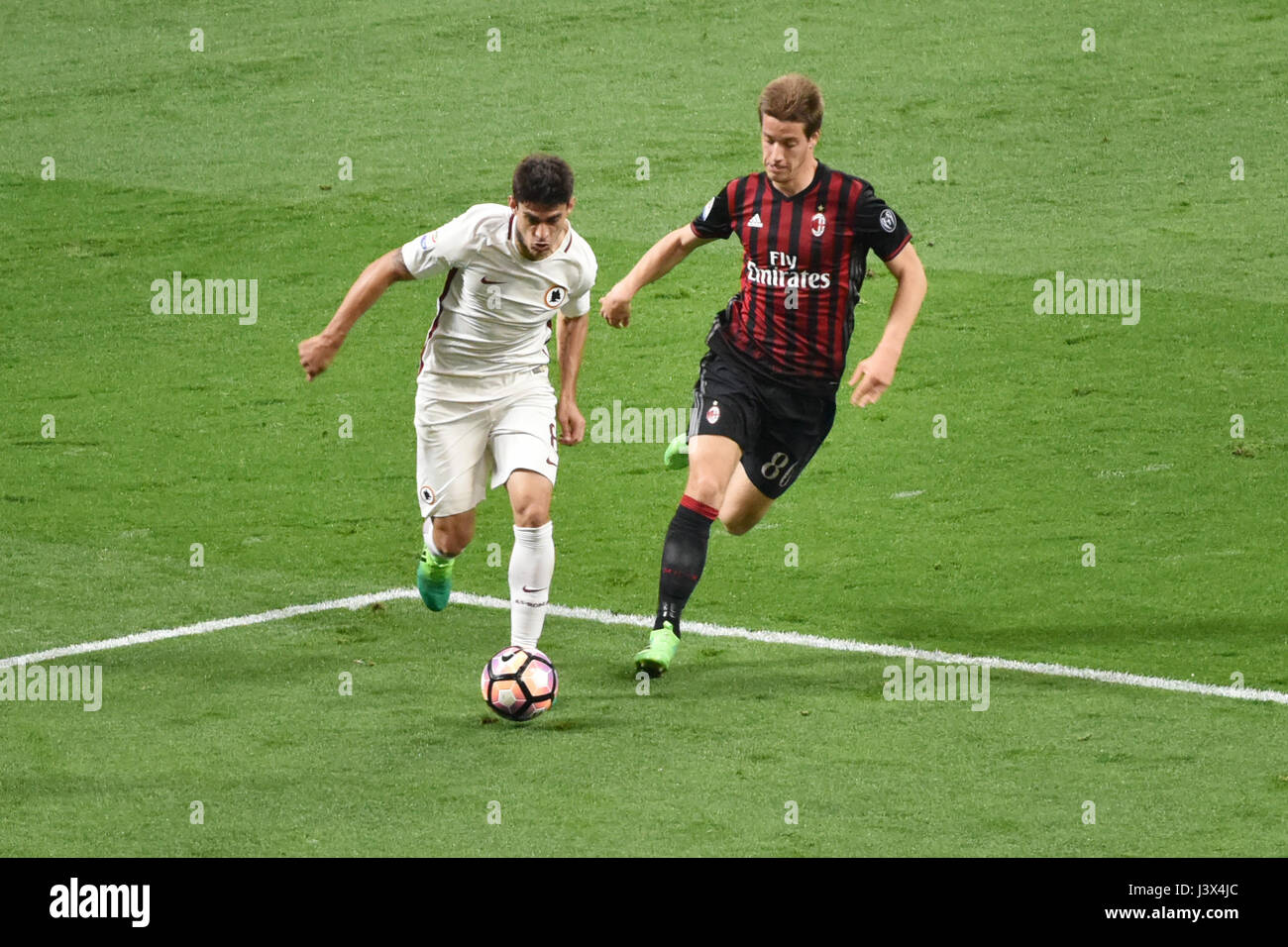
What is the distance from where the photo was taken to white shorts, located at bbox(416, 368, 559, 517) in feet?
27.0

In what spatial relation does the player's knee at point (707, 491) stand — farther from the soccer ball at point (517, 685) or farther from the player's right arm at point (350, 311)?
the player's right arm at point (350, 311)

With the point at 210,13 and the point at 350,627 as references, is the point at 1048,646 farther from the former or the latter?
the point at 210,13

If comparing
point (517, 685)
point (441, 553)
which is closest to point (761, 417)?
point (441, 553)

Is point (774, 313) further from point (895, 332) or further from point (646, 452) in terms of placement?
point (646, 452)

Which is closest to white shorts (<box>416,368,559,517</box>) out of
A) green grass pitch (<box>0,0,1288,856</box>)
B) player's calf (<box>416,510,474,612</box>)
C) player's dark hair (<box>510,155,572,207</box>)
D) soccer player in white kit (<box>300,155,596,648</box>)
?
soccer player in white kit (<box>300,155,596,648</box>)

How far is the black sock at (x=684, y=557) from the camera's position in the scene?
841 centimetres

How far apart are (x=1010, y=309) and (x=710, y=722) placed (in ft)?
23.1

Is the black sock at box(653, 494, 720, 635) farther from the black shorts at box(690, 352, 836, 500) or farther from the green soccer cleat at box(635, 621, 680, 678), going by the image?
the black shorts at box(690, 352, 836, 500)

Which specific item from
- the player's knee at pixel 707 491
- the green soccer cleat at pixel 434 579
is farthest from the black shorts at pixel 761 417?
the green soccer cleat at pixel 434 579

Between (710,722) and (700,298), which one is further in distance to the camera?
(700,298)

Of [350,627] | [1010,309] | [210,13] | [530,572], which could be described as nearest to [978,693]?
[530,572]

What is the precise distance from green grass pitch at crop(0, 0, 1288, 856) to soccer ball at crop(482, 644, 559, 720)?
3.9 inches

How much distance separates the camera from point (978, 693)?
818cm

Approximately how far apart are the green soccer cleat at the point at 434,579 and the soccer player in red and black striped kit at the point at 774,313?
1.09m
